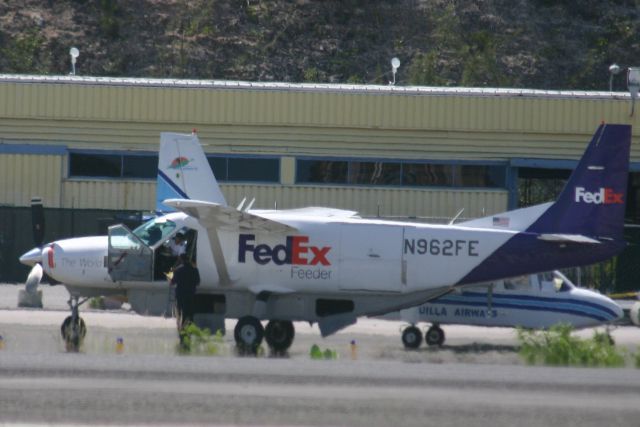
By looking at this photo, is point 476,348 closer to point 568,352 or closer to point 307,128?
point 568,352

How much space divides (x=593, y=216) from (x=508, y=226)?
1398 mm

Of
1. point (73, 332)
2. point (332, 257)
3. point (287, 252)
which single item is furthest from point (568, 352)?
point (73, 332)

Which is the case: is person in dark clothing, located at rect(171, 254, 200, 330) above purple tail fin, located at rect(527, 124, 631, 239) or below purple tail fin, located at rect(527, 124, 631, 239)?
below

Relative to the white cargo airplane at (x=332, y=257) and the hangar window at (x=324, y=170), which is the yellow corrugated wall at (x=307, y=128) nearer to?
the hangar window at (x=324, y=170)

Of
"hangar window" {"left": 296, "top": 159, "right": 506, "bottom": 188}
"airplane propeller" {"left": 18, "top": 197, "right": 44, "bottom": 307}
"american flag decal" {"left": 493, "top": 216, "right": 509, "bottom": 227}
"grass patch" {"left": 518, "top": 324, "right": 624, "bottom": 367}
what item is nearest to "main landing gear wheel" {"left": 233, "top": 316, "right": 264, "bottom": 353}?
"airplane propeller" {"left": 18, "top": 197, "right": 44, "bottom": 307}

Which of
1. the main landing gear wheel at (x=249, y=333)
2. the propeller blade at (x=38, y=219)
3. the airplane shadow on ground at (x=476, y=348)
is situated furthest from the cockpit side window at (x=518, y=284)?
the propeller blade at (x=38, y=219)

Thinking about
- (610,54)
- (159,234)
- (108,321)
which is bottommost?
(108,321)

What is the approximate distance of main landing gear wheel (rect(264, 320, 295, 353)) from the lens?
1955cm

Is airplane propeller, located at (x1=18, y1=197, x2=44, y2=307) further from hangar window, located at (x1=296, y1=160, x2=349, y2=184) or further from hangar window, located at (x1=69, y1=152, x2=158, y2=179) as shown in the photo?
hangar window, located at (x1=296, y1=160, x2=349, y2=184)

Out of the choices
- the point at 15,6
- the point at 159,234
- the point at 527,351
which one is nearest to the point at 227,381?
the point at 527,351

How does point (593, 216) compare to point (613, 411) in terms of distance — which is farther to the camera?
point (593, 216)

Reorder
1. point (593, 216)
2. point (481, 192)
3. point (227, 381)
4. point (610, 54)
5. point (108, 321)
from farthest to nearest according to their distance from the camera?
point (610, 54) < point (481, 192) < point (108, 321) < point (593, 216) < point (227, 381)

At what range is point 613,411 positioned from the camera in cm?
1212

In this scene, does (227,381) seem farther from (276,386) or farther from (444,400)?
(444,400)
